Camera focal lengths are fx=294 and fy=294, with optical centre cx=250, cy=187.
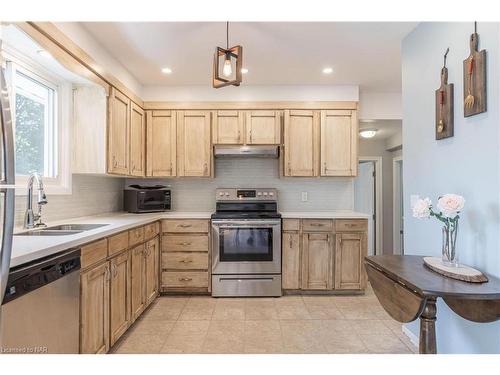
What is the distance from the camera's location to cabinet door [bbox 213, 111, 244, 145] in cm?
375

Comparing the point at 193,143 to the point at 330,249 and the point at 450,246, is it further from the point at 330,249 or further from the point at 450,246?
the point at 450,246

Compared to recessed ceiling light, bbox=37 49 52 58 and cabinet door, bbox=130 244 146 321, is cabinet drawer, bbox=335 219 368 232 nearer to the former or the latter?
cabinet door, bbox=130 244 146 321

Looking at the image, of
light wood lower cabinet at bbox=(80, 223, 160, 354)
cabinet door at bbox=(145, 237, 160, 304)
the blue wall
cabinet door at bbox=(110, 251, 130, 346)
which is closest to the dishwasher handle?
light wood lower cabinet at bbox=(80, 223, 160, 354)

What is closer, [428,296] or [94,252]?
[428,296]

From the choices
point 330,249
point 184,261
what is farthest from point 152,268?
point 330,249

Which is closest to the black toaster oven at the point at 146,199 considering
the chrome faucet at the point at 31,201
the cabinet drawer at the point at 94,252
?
the chrome faucet at the point at 31,201

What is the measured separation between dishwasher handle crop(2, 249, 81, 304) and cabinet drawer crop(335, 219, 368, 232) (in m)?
2.72

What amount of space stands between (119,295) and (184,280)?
120 centimetres

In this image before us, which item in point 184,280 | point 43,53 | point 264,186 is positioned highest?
point 43,53

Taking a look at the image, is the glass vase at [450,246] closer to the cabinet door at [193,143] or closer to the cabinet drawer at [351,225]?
the cabinet drawer at [351,225]

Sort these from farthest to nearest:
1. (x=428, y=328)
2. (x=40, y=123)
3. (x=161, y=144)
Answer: (x=161, y=144)
(x=40, y=123)
(x=428, y=328)

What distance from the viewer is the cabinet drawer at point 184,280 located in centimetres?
345

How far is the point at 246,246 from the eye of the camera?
3.45m

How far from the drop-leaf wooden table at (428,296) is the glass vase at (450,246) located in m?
0.13
